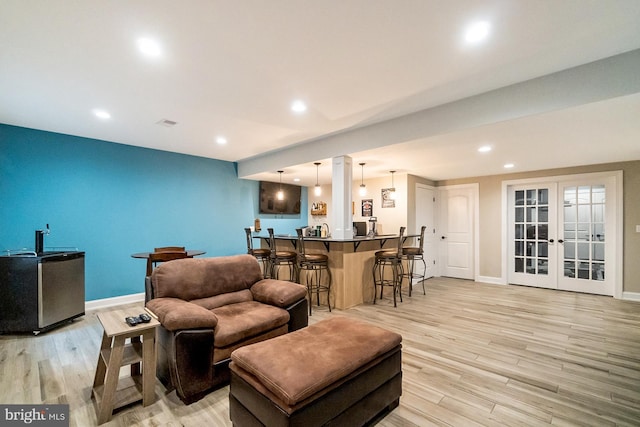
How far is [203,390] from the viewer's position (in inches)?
80.4

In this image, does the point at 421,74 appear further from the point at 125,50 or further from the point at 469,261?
the point at 469,261

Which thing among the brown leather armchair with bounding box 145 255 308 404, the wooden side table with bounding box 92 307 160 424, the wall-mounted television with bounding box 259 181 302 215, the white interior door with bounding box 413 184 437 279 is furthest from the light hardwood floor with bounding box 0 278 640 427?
the wall-mounted television with bounding box 259 181 302 215

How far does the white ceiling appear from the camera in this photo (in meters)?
1.75

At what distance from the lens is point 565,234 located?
207 inches

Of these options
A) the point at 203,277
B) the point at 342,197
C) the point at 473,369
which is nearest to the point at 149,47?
the point at 203,277

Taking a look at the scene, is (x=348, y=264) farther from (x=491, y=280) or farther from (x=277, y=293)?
(x=491, y=280)

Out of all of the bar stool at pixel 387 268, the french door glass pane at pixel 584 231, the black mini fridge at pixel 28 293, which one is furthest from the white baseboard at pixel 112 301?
the french door glass pane at pixel 584 231

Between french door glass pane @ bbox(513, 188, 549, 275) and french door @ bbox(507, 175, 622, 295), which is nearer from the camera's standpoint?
french door @ bbox(507, 175, 622, 295)

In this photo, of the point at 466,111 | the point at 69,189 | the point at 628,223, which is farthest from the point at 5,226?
the point at 628,223

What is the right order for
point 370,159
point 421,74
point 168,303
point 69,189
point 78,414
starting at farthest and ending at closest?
1. point 370,159
2. point 69,189
3. point 421,74
4. point 168,303
5. point 78,414

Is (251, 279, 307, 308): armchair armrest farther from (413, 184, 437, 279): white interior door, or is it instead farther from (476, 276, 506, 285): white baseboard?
(476, 276, 506, 285): white baseboard

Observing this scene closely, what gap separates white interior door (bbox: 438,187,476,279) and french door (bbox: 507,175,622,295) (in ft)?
2.40

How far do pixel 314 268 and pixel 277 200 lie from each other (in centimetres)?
299

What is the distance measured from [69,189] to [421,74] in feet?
16.3
